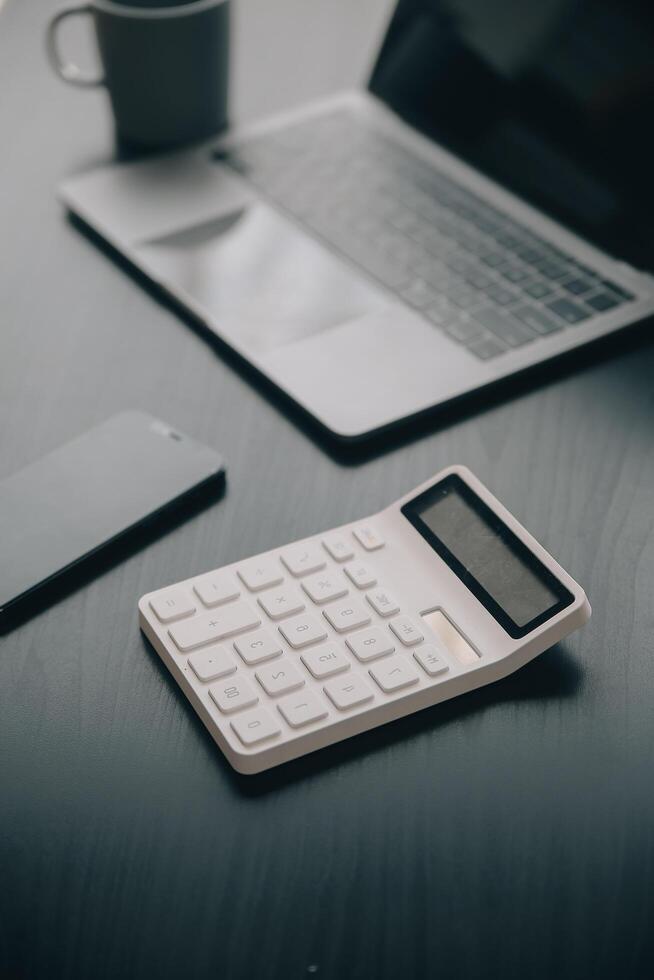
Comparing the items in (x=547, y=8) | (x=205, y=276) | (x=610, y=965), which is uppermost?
(x=547, y=8)

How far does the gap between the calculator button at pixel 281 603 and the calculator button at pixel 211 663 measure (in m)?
0.03

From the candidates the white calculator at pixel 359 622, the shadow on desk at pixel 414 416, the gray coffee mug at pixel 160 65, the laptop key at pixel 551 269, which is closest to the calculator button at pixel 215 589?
the white calculator at pixel 359 622

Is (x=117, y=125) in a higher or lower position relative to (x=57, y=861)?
higher

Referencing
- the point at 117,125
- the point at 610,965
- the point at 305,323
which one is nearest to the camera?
the point at 610,965

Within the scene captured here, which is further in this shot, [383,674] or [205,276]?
[205,276]

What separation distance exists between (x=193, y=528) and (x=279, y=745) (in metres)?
0.15

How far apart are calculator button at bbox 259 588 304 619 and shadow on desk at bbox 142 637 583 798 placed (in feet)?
0.18

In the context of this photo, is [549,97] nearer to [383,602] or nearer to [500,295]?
[500,295]

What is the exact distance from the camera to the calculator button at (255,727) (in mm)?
381

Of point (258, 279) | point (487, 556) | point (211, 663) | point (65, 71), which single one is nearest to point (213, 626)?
point (211, 663)

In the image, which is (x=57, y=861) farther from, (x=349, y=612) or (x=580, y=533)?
(x=580, y=533)

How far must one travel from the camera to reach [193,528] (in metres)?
0.49

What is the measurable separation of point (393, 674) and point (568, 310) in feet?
1.04

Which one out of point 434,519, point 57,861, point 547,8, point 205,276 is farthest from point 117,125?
point 57,861
